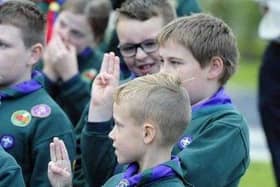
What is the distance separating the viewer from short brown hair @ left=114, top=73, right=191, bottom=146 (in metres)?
4.94

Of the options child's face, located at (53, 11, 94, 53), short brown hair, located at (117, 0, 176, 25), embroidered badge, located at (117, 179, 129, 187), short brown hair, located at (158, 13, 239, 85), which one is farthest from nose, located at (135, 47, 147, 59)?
child's face, located at (53, 11, 94, 53)

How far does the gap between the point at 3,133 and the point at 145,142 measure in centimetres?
116

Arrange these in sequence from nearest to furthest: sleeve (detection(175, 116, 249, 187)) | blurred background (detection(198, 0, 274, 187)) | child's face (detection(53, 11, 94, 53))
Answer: sleeve (detection(175, 116, 249, 187)) → child's face (detection(53, 11, 94, 53)) → blurred background (detection(198, 0, 274, 187))

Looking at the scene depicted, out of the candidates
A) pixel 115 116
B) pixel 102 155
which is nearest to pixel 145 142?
pixel 115 116

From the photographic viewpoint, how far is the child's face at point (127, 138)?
4.94 m

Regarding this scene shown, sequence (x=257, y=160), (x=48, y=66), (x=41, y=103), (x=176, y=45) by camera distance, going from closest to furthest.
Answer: (x=176, y=45) → (x=41, y=103) → (x=48, y=66) → (x=257, y=160)

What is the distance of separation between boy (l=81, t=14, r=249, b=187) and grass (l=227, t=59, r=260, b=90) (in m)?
12.4

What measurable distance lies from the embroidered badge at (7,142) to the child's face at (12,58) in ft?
1.19

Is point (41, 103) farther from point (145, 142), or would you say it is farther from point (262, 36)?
point (262, 36)

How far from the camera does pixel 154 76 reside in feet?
16.6

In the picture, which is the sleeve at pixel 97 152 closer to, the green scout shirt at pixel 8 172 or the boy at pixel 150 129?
the green scout shirt at pixel 8 172

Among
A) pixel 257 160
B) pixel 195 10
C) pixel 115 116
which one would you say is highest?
pixel 115 116

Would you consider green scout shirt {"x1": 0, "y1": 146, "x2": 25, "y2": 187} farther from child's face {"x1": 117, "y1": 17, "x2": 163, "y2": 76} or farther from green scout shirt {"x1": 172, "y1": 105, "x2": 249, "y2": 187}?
child's face {"x1": 117, "y1": 17, "x2": 163, "y2": 76}

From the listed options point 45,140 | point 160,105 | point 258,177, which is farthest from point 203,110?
point 258,177
